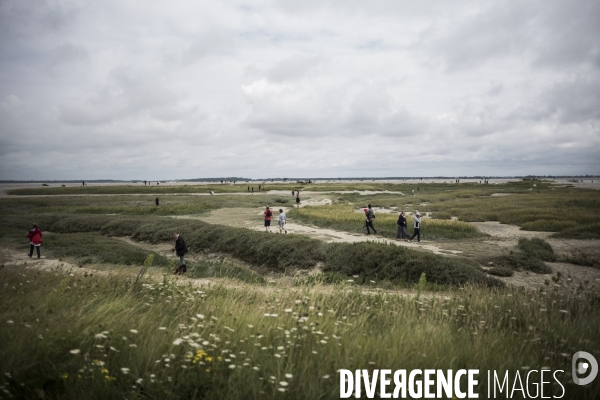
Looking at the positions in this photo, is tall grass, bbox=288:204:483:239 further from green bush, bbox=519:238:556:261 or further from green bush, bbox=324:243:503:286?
green bush, bbox=324:243:503:286

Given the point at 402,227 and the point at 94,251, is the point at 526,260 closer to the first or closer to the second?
the point at 402,227

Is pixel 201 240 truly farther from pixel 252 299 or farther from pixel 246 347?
pixel 246 347

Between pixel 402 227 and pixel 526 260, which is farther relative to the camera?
pixel 402 227

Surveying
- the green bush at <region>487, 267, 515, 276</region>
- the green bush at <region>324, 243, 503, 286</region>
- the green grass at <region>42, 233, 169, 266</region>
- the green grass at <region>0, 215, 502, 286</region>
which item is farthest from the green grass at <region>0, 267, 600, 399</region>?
the green grass at <region>42, 233, 169, 266</region>

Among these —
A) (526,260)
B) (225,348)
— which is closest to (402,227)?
(526,260)

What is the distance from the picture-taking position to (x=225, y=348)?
4.50 metres

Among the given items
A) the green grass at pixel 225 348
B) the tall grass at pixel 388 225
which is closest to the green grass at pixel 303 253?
the green grass at pixel 225 348

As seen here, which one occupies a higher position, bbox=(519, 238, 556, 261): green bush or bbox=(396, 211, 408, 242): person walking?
bbox=(396, 211, 408, 242): person walking

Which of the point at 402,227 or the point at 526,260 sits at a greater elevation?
the point at 402,227

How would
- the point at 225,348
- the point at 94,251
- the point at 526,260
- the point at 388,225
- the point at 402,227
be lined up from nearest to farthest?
the point at 225,348 → the point at 526,260 → the point at 94,251 → the point at 402,227 → the point at 388,225

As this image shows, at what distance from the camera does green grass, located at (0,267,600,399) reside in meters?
3.81

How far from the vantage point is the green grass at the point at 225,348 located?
12.5ft

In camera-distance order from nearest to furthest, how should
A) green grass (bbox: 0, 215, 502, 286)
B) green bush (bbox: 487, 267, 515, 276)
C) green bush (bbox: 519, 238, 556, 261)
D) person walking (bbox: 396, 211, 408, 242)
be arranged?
green grass (bbox: 0, 215, 502, 286)
green bush (bbox: 487, 267, 515, 276)
green bush (bbox: 519, 238, 556, 261)
person walking (bbox: 396, 211, 408, 242)

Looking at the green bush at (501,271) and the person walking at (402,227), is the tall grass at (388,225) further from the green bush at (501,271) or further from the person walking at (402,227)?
the green bush at (501,271)
